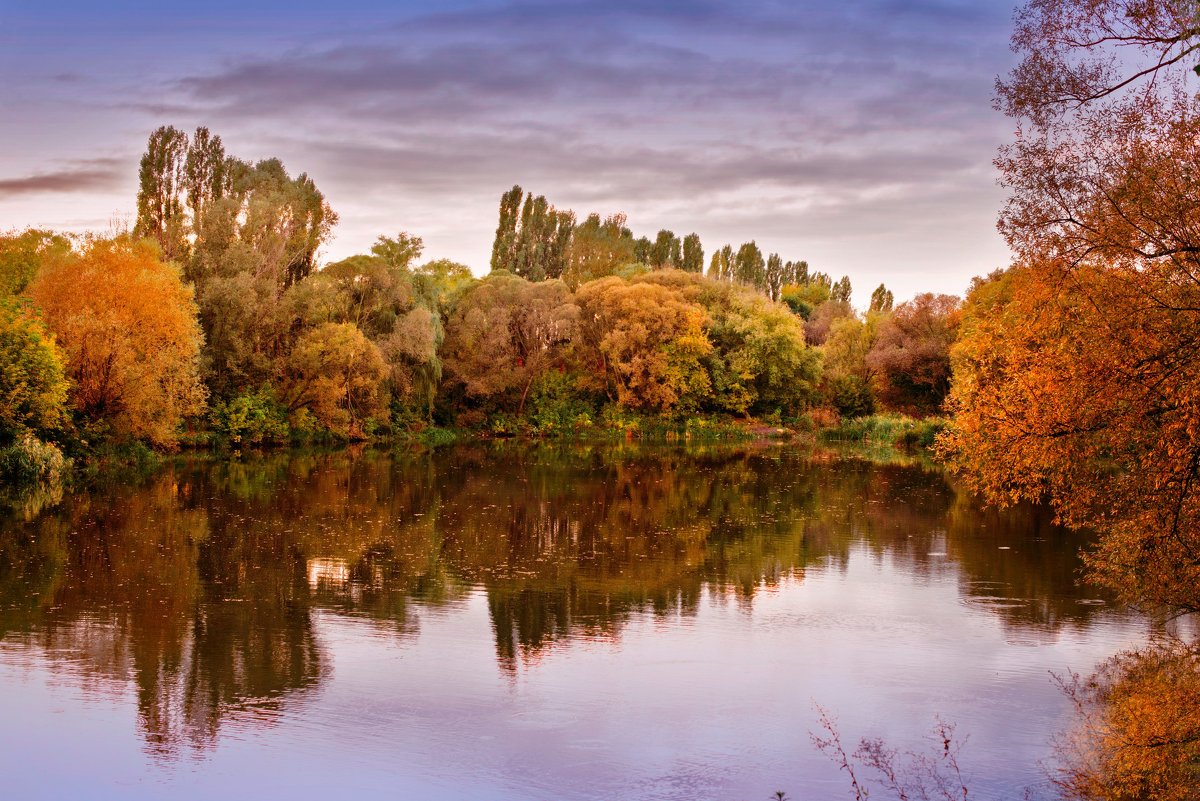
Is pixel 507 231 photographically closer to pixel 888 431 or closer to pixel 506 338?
pixel 506 338

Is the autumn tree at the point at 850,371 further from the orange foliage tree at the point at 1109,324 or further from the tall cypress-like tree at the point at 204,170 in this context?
the orange foliage tree at the point at 1109,324

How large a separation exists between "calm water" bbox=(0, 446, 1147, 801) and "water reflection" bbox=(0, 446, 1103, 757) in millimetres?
87

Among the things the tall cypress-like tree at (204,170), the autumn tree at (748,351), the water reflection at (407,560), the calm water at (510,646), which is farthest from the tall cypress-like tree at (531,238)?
the calm water at (510,646)

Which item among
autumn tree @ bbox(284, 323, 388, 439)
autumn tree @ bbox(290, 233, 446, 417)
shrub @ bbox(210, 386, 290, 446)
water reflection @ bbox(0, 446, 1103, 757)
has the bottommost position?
water reflection @ bbox(0, 446, 1103, 757)

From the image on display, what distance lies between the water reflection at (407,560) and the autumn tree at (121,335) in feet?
8.30

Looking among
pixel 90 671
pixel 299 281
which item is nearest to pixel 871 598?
pixel 90 671

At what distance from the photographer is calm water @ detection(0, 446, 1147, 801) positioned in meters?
10.2

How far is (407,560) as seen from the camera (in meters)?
20.5

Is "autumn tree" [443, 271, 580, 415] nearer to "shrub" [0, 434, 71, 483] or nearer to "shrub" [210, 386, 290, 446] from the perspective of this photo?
"shrub" [210, 386, 290, 446]

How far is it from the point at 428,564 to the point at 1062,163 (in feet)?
43.0

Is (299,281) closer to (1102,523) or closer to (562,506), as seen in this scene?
(562,506)

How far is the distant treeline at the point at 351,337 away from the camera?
33.6 m

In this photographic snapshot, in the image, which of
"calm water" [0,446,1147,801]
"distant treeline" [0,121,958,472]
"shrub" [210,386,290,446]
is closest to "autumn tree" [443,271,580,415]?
"distant treeline" [0,121,958,472]

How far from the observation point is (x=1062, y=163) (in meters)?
11.9
